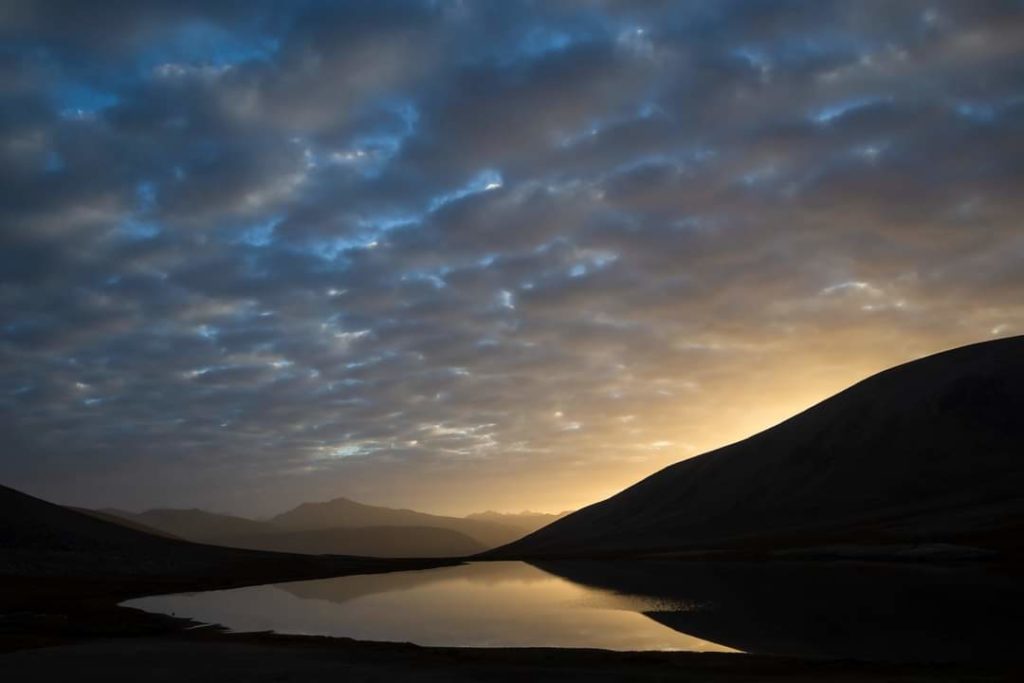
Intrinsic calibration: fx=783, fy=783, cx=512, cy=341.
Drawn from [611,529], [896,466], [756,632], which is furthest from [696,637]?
[611,529]

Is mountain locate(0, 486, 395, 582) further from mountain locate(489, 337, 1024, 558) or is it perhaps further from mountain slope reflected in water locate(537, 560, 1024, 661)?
mountain slope reflected in water locate(537, 560, 1024, 661)

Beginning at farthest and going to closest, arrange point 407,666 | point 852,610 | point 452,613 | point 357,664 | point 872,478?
1. point 872,478
2. point 452,613
3. point 852,610
4. point 357,664
5. point 407,666

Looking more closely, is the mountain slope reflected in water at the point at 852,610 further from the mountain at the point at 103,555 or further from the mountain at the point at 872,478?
the mountain at the point at 103,555

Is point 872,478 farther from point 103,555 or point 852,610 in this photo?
Result: point 103,555

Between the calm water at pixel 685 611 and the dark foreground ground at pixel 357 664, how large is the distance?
4157 mm

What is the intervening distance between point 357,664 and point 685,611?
22.3 m

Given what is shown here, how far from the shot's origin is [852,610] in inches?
1596

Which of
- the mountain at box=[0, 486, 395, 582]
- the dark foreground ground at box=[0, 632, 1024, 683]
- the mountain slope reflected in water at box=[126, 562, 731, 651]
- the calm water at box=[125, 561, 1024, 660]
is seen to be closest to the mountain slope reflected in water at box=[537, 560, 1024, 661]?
the calm water at box=[125, 561, 1024, 660]

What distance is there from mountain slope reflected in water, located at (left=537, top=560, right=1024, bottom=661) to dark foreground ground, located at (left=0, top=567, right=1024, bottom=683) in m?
4.86

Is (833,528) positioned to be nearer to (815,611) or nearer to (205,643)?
(815,611)

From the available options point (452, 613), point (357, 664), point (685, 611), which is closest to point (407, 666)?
point (357, 664)

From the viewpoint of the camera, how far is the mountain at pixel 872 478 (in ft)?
422

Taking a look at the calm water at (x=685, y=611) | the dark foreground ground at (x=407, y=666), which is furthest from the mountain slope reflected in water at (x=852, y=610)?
the dark foreground ground at (x=407, y=666)

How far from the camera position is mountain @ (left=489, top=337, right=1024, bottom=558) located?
129m
